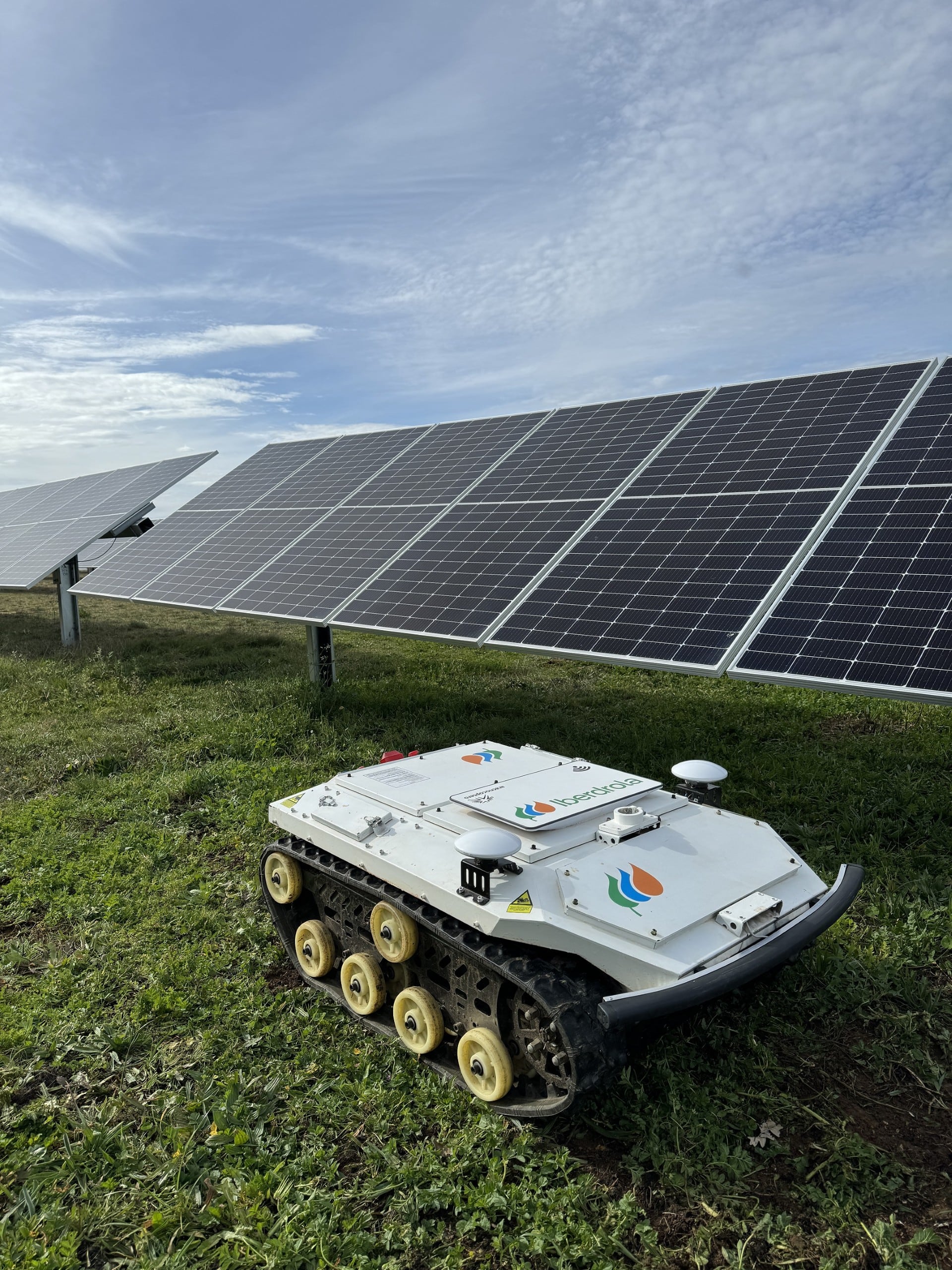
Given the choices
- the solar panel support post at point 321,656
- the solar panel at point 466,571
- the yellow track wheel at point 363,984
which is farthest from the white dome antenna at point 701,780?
the solar panel support post at point 321,656

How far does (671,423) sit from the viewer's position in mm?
12312

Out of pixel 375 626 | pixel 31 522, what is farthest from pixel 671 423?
pixel 31 522

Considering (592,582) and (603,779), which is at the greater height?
(592,582)

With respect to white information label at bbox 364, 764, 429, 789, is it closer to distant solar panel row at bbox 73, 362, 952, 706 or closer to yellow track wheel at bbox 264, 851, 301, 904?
yellow track wheel at bbox 264, 851, 301, 904

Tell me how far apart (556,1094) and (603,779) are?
2033mm

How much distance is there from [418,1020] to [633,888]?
1519 millimetres

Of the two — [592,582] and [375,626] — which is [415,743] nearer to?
[375,626]

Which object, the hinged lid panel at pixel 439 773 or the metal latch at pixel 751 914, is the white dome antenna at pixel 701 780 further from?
the metal latch at pixel 751 914

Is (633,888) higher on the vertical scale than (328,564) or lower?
lower

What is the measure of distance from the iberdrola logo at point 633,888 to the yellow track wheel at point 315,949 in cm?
219

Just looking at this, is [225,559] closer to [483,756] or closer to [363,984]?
[483,756]

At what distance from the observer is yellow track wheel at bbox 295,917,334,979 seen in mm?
5562

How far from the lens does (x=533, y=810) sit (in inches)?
196

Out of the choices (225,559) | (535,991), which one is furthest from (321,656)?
(535,991)
